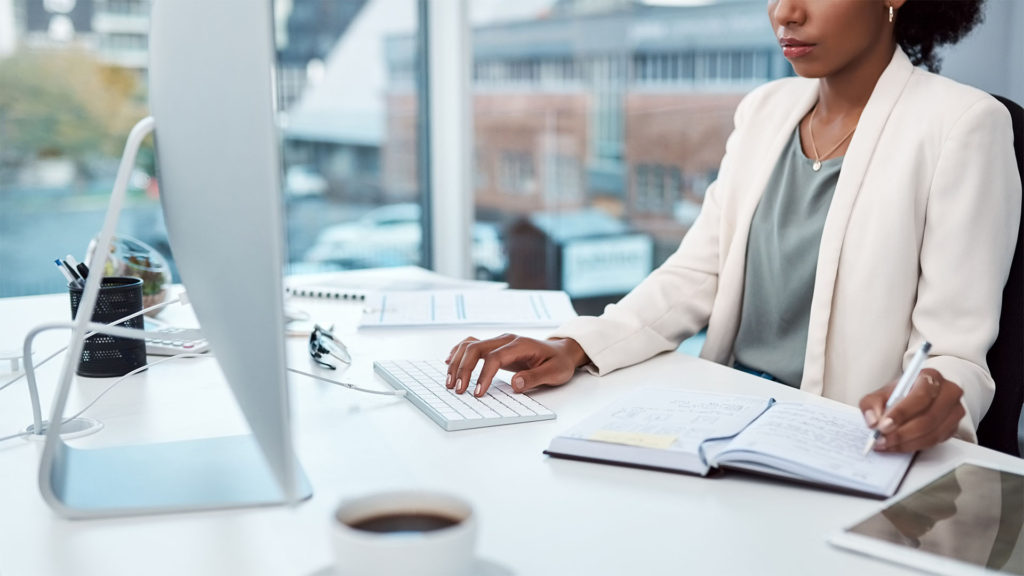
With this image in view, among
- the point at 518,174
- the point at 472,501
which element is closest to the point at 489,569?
the point at 472,501

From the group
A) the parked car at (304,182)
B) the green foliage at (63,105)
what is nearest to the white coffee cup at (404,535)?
the green foliage at (63,105)

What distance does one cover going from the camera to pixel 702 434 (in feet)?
3.11

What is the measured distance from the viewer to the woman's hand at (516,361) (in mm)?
1169

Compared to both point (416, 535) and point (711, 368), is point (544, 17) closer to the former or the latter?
point (711, 368)

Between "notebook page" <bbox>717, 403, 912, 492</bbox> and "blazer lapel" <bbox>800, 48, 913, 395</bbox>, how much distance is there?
0.41m

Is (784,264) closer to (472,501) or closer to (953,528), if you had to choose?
(953,528)

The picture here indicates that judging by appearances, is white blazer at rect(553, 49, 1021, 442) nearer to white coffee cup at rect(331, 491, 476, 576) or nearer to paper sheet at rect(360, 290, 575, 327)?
paper sheet at rect(360, 290, 575, 327)

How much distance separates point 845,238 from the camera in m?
1.39

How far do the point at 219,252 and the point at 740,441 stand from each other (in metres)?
0.50

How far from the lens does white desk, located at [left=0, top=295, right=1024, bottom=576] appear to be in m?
0.74

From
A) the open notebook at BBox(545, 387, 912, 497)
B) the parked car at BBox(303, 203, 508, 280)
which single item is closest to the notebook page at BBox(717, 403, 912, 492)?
the open notebook at BBox(545, 387, 912, 497)

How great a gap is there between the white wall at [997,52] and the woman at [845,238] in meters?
0.16

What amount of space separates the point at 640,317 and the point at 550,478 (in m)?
0.56

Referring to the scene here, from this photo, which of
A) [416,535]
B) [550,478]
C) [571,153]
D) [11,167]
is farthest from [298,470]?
[571,153]
